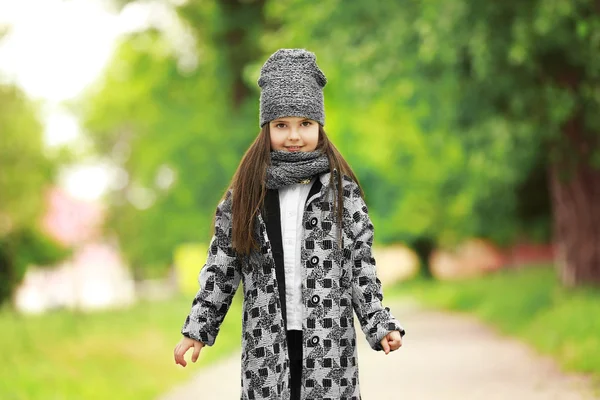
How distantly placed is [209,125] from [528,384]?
14.9 m

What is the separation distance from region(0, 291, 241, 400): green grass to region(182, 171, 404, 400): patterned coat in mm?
4767

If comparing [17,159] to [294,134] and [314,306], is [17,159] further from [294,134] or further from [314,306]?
[314,306]

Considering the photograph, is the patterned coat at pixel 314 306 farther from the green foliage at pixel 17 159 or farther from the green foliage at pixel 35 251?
the green foliage at pixel 35 251

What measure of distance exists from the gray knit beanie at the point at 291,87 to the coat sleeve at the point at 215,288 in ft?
1.48

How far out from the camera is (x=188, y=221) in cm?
2833

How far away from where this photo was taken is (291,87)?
4.57 meters

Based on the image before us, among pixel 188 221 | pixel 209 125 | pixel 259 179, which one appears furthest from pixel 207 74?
pixel 259 179

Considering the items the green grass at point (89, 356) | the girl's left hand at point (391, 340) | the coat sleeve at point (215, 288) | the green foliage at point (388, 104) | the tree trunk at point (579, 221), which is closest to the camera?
the girl's left hand at point (391, 340)

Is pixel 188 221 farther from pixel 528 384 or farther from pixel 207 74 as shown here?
pixel 528 384

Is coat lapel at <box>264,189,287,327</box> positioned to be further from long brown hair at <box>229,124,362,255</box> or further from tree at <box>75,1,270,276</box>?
tree at <box>75,1,270,276</box>

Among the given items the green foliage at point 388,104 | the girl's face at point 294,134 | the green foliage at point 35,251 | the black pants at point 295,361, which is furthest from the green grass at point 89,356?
the green foliage at point 35,251

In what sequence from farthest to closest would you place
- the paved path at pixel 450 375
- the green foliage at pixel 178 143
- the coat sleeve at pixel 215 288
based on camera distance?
1. the green foliage at pixel 178 143
2. the paved path at pixel 450 375
3. the coat sleeve at pixel 215 288

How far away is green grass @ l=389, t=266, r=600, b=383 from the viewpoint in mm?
11469

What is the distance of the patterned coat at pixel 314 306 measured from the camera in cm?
434
